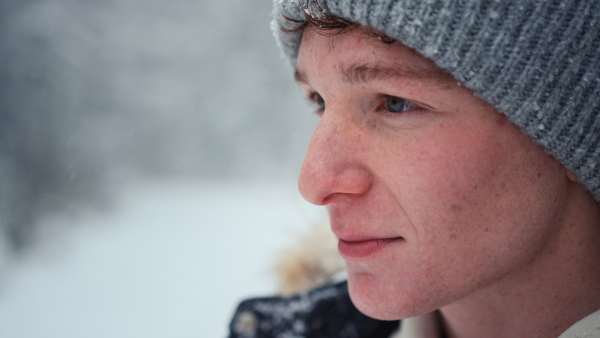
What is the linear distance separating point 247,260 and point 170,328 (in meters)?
0.57

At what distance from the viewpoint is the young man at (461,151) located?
0.83m

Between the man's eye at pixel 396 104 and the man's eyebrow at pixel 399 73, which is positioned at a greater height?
the man's eyebrow at pixel 399 73

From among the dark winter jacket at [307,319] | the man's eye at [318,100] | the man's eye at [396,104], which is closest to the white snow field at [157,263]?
the dark winter jacket at [307,319]

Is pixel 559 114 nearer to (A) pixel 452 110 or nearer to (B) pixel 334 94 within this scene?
(A) pixel 452 110

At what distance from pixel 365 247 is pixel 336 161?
0.19m

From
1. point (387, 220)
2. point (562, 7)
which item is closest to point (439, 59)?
point (562, 7)

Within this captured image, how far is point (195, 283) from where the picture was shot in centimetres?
242

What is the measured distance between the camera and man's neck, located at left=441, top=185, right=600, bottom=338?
1.02m

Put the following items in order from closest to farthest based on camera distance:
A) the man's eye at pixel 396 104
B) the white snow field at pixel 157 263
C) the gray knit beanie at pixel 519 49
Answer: the gray knit beanie at pixel 519 49
the man's eye at pixel 396 104
the white snow field at pixel 157 263

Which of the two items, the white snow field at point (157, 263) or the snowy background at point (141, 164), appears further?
the snowy background at point (141, 164)

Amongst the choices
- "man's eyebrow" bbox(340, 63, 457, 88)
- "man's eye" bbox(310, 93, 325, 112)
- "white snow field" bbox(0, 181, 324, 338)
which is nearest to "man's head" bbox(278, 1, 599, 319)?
"man's eyebrow" bbox(340, 63, 457, 88)

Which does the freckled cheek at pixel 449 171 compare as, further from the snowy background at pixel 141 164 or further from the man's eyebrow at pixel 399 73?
the snowy background at pixel 141 164

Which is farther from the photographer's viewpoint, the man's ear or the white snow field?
the white snow field

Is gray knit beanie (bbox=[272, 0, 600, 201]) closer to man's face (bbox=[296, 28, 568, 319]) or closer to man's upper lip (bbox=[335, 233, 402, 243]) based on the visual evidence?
man's face (bbox=[296, 28, 568, 319])
